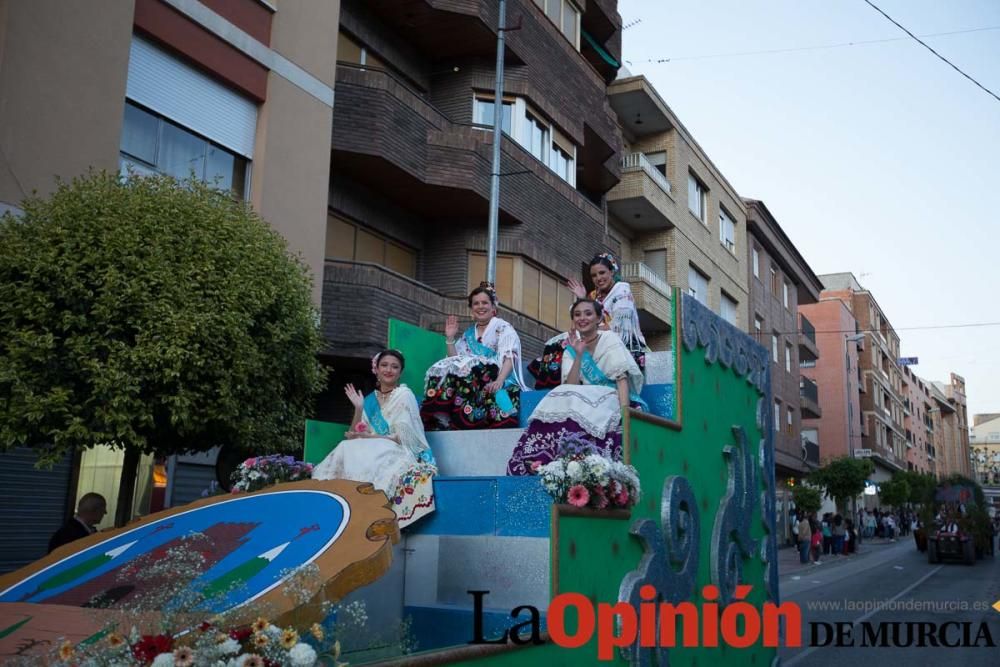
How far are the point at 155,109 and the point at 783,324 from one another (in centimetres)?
3466

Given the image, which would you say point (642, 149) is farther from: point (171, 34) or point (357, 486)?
point (357, 486)

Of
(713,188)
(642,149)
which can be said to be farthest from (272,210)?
(713,188)

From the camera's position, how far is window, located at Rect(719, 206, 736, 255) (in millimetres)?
34650

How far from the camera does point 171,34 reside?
39.0 feet

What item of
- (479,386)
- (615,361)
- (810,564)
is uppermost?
(615,361)

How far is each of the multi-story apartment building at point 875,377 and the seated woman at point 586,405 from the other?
58.7 meters

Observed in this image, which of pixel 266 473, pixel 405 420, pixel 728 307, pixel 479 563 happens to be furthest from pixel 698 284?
pixel 479 563

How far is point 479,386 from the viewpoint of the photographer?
297 inches

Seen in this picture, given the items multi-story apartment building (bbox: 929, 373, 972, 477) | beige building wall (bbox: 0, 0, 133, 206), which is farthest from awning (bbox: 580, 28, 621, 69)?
multi-story apartment building (bbox: 929, 373, 972, 477)

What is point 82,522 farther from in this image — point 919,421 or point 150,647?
point 919,421

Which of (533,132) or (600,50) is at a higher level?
(600,50)

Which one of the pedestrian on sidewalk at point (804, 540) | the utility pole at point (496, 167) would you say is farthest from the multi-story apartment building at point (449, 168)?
the pedestrian on sidewalk at point (804, 540)

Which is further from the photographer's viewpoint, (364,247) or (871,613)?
(364,247)

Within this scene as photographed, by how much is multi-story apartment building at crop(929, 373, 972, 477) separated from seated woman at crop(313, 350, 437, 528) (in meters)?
107
